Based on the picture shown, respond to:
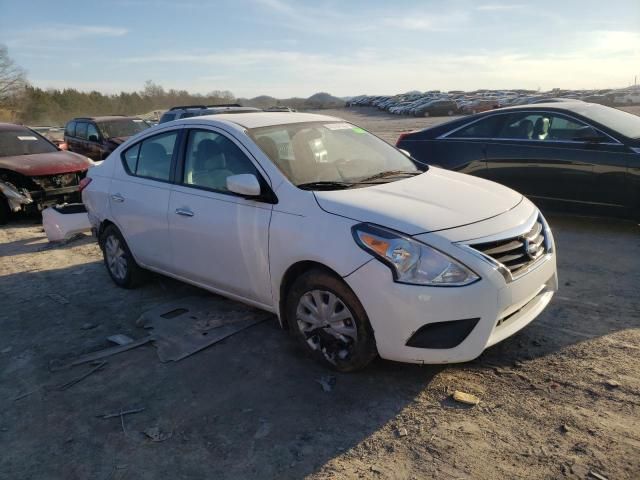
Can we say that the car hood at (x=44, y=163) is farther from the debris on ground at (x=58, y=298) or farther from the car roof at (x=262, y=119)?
the car roof at (x=262, y=119)

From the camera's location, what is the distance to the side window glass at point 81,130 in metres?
13.9

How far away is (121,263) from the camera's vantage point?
5320mm

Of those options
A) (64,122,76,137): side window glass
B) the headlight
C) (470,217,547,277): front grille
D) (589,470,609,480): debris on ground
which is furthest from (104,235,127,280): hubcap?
(64,122,76,137): side window glass

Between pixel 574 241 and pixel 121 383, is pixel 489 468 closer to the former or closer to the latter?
pixel 121 383

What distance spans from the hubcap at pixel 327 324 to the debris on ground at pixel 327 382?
111 mm

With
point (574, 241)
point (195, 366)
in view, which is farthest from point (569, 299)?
point (195, 366)

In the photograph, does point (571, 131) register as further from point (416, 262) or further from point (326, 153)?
point (416, 262)

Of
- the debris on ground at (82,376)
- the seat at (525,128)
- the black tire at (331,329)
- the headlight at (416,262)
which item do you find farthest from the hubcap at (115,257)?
the seat at (525,128)

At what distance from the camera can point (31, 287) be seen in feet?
18.5

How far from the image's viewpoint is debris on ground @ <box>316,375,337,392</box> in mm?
3284

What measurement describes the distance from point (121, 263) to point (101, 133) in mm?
9282

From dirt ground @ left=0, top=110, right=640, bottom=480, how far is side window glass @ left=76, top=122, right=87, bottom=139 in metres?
10.7

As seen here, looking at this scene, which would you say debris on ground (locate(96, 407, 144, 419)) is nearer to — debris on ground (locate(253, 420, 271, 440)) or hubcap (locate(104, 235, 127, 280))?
debris on ground (locate(253, 420, 271, 440))

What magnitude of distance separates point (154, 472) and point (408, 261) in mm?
1752
